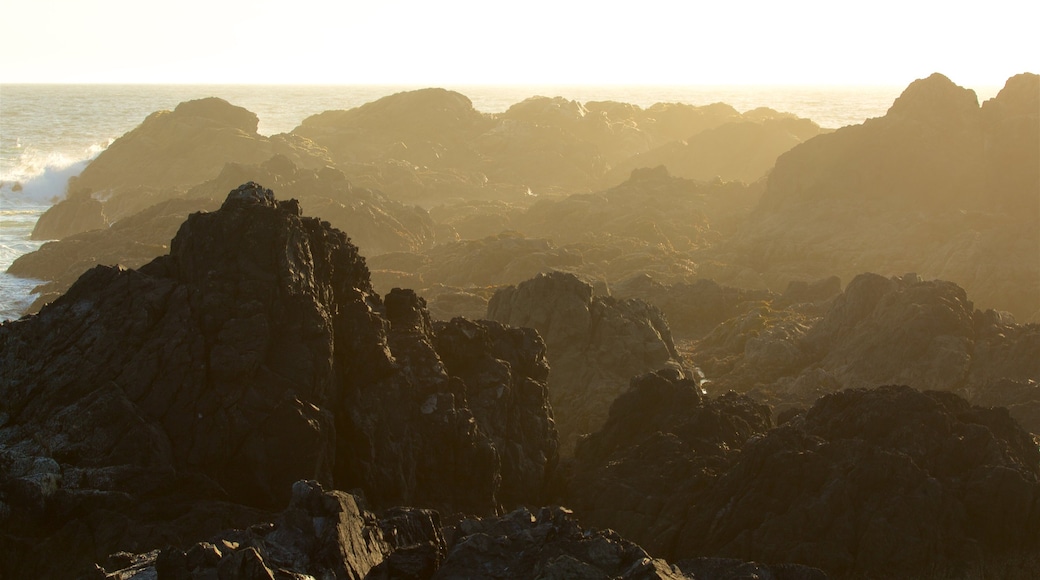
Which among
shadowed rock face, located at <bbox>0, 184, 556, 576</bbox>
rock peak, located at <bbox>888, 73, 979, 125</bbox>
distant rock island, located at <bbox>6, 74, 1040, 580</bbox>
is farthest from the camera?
rock peak, located at <bbox>888, 73, 979, 125</bbox>

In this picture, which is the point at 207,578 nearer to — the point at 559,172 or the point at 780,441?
the point at 780,441

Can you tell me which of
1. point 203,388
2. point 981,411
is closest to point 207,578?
point 203,388

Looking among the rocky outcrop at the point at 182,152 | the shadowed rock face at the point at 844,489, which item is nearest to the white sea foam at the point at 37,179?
the rocky outcrop at the point at 182,152

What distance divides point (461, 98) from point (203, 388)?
10839cm

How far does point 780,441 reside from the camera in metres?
27.3

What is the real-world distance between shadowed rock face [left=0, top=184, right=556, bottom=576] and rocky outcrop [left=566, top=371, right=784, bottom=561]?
2171 mm

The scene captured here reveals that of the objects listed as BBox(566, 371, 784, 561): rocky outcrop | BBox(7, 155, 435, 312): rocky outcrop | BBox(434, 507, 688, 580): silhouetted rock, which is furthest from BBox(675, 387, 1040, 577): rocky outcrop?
BBox(7, 155, 435, 312): rocky outcrop

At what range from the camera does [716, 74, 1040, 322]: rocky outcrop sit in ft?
202

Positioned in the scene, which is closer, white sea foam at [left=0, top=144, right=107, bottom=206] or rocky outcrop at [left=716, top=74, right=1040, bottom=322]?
rocky outcrop at [left=716, top=74, right=1040, bottom=322]

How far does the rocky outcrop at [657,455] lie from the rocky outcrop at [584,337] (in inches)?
210

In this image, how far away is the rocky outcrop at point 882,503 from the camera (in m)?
25.0

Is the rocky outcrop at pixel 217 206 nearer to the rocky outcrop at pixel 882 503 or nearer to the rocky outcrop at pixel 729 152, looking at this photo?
the rocky outcrop at pixel 729 152

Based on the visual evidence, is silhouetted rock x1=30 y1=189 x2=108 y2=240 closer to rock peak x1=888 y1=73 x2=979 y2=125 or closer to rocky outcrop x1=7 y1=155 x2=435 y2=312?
rocky outcrop x1=7 y1=155 x2=435 y2=312

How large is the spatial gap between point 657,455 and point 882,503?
613cm
